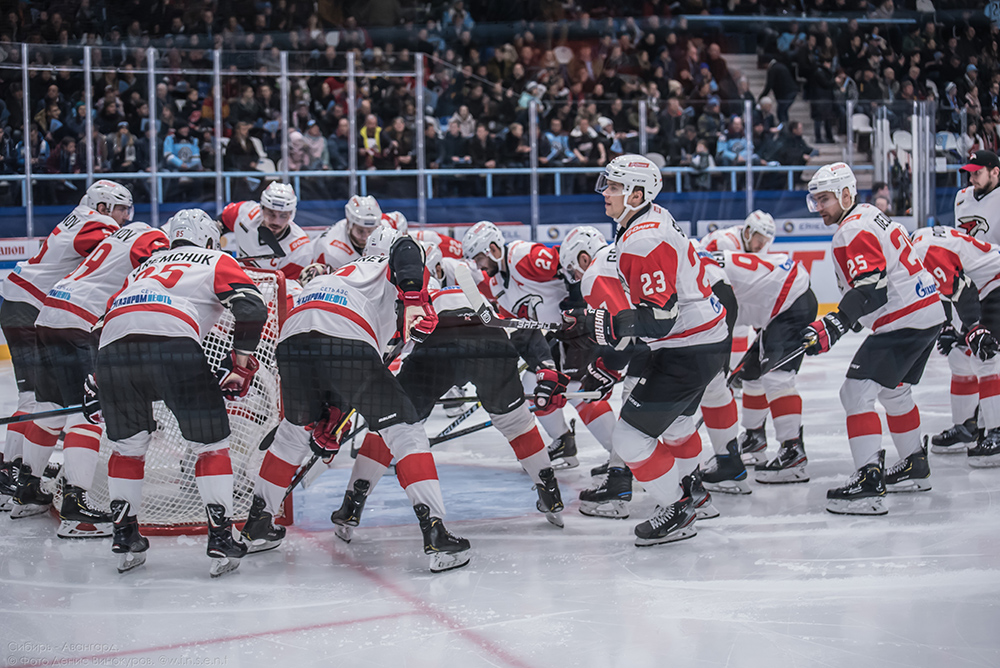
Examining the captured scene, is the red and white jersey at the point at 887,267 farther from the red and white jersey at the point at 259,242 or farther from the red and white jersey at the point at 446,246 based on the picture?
the red and white jersey at the point at 259,242

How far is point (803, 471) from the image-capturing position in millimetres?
4211

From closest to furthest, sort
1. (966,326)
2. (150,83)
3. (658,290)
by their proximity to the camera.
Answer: (658,290), (966,326), (150,83)

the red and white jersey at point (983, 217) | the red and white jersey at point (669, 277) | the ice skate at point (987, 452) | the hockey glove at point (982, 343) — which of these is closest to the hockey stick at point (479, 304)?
the red and white jersey at point (669, 277)

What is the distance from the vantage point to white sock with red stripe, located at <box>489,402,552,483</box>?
355 cm

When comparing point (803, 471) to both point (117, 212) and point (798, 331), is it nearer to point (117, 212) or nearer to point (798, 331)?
point (798, 331)

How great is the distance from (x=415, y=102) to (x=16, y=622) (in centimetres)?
577

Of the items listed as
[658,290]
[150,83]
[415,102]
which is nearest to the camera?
[658,290]

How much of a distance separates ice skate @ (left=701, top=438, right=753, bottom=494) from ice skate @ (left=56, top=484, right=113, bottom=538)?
2180mm

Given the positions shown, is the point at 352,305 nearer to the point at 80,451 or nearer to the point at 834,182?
the point at 80,451

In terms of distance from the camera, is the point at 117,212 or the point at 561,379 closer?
the point at 561,379

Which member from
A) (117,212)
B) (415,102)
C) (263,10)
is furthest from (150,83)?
(415,102)

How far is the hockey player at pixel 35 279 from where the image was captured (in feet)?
12.8

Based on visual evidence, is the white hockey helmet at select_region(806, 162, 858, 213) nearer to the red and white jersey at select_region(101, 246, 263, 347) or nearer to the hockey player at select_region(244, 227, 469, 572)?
the hockey player at select_region(244, 227, 469, 572)

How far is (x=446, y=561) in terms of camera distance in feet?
10.1
